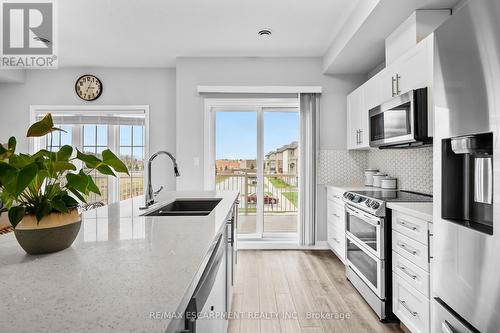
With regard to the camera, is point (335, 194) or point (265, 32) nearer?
point (265, 32)

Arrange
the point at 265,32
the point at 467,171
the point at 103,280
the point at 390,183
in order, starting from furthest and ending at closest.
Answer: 1. the point at 265,32
2. the point at 390,183
3. the point at 467,171
4. the point at 103,280

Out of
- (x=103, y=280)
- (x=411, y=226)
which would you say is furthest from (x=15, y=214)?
(x=411, y=226)

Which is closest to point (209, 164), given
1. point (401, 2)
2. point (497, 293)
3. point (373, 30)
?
point (373, 30)

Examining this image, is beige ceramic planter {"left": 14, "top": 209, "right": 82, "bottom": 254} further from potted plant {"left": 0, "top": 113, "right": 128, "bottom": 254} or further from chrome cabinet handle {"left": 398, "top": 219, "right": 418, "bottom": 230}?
chrome cabinet handle {"left": 398, "top": 219, "right": 418, "bottom": 230}

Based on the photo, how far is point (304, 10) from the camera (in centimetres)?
279

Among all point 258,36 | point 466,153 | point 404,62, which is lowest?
point 466,153

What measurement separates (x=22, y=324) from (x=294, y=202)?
3828 millimetres

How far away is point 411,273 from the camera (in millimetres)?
1813

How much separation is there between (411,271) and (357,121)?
6.77 ft

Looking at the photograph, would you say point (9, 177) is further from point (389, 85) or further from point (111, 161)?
point (389, 85)

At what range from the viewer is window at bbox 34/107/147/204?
4391 mm

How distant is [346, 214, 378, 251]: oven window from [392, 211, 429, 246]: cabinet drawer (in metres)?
0.20

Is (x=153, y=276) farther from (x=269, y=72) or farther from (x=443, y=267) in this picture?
(x=269, y=72)

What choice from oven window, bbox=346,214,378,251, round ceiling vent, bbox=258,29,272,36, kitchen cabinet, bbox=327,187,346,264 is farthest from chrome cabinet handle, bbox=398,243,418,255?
round ceiling vent, bbox=258,29,272,36
